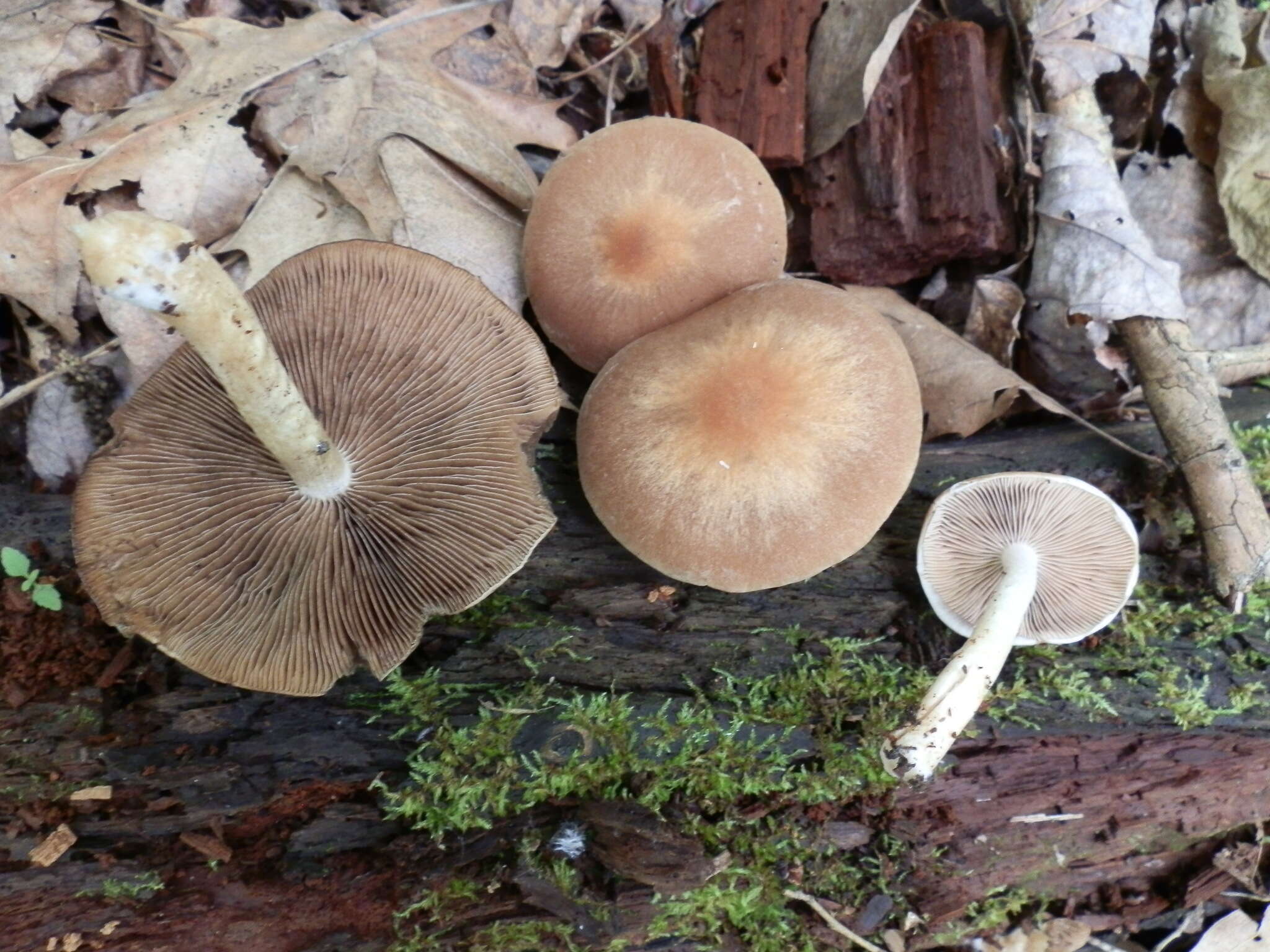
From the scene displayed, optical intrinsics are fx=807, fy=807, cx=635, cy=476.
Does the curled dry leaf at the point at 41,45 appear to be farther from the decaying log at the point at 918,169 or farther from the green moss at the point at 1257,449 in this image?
the green moss at the point at 1257,449

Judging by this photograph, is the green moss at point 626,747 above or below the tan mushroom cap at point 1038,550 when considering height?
below

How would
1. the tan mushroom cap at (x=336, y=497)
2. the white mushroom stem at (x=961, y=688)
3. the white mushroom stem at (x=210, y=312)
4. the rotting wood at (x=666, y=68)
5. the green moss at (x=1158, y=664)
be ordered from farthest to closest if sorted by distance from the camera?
the rotting wood at (x=666, y=68), the green moss at (x=1158, y=664), the white mushroom stem at (x=961, y=688), the tan mushroom cap at (x=336, y=497), the white mushroom stem at (x=210, y=312)

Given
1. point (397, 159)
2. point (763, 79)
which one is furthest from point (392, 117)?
point (763, 79)

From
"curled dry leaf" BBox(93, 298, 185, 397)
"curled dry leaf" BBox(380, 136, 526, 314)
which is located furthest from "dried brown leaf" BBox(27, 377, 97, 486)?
"curled dry leaf" BBox(380, 136, 526, 314)

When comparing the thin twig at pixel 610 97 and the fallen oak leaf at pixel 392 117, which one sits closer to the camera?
the fallen oak leaf at pixel 392 117

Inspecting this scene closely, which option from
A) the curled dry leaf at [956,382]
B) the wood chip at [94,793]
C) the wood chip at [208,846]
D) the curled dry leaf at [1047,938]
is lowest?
the curled dry leaf at [1047,938]

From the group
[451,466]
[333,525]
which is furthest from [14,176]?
[451,466]

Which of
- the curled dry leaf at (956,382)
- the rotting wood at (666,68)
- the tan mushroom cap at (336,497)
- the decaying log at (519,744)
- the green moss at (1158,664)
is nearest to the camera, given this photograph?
the tan mushroom cap at (336,497)

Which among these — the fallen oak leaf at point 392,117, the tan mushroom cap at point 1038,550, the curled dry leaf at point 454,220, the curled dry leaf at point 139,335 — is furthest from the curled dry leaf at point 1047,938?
the curled dry leaf at point 139,335
